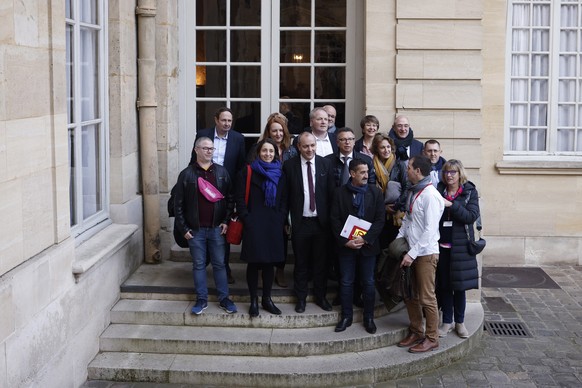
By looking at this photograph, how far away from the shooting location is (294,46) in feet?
36.3

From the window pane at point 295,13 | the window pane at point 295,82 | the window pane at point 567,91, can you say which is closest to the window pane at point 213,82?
the window pane at point 295,82

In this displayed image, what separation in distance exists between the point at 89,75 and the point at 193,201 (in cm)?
161

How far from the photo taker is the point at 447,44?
10.3 metres

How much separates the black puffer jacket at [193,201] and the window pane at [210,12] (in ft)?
9.89

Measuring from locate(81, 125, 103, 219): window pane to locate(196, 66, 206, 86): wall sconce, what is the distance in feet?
7.42

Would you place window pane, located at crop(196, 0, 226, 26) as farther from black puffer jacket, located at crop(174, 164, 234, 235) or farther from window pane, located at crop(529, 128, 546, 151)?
window pane, located at crop(529, 128, 546, 151)

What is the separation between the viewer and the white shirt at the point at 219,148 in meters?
9.31

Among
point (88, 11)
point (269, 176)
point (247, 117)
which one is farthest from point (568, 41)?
point (88, 11)

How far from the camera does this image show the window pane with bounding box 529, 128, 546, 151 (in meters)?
12.6

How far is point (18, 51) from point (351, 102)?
17.3 ft

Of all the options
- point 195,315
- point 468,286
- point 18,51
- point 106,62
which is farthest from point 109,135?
point 468,286

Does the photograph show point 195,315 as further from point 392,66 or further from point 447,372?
point 392,66

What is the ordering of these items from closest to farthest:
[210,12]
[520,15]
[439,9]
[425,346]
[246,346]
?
[246,346], [425,346], [439,9], [210,12], [520,15]

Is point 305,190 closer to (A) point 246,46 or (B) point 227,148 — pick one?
(B) point 227,148
